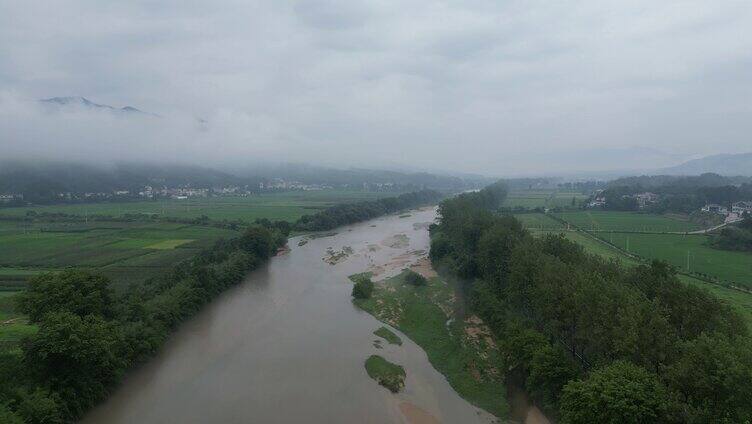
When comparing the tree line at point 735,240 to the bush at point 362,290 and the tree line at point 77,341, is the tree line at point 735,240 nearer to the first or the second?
the bush at point 362,290

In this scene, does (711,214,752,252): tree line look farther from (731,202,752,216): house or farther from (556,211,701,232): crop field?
(731,202,752,216): house

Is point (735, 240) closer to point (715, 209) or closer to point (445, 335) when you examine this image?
point (445, 335)

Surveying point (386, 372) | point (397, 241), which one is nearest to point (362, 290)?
point (386, 372)

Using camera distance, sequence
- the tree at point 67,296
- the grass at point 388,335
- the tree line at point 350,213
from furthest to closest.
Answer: the tree line at point 350,213 → the grass at point 388,335 → the tree at point 67,296

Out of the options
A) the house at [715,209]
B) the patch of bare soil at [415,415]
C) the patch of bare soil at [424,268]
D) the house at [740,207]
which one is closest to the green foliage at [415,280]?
the patch of bare soil at [424,268]

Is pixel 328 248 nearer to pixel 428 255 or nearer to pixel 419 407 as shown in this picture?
pixel 428 255

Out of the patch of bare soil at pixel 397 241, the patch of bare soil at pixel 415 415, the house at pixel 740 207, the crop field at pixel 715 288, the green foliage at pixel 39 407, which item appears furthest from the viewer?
the house at pixel 740 207
